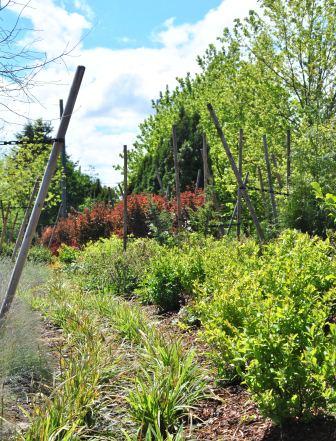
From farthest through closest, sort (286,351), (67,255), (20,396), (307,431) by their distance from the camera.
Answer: (67,255) → (20,396) → (307,431) → (286,351)

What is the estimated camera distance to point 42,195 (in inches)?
228

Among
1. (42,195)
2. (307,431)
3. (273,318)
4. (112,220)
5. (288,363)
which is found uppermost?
(42,195)

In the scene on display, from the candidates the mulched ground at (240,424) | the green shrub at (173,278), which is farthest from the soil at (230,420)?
the green shrub at (173,278)

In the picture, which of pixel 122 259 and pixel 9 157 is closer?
pixel 122 259

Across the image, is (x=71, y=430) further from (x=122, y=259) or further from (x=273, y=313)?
(x=122, y=259)

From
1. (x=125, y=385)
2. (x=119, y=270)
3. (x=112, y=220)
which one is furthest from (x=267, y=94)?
(x=125, y=385)

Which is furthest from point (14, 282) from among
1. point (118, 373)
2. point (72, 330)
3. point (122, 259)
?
point (122, 259)

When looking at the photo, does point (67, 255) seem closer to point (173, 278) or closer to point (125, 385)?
point (173, 278)

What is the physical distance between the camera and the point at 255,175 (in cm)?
1831

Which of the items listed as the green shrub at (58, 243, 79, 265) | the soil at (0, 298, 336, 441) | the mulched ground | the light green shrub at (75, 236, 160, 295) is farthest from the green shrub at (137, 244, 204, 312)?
the green shrub at (58, 243, 79, 265)

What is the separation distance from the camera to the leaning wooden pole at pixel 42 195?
5.77 m

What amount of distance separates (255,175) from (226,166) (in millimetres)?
2241

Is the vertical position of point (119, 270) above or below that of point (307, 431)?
above

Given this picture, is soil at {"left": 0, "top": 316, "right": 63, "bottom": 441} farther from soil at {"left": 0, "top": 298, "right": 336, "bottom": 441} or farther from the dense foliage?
the dense foliage
